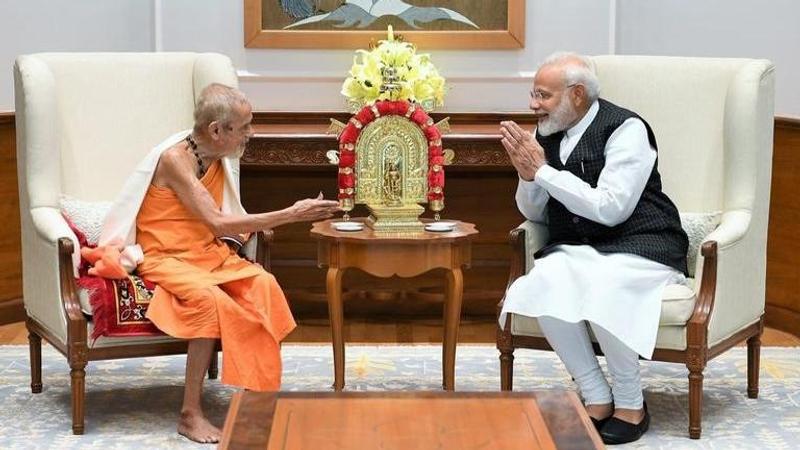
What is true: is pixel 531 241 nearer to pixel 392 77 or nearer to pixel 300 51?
pixel 392 77

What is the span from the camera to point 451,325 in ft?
17.8

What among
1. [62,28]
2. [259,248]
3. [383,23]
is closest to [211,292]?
[259,248]

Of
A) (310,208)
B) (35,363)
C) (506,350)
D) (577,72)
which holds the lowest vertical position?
(35,363)

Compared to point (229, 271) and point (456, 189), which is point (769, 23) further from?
point (229, 271)

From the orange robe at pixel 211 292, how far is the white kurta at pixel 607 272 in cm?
83

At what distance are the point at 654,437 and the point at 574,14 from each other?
8.20 ft

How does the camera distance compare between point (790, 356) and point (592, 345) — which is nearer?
point (592, 345)

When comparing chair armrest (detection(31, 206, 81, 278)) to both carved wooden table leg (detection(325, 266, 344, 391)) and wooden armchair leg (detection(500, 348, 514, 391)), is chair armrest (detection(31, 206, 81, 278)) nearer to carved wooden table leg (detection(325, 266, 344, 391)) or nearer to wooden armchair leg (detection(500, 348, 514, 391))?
carved wooden table leg (detection(325, 266, 344, 391))

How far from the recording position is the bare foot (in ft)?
16.0

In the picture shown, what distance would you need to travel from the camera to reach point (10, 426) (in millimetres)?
5035

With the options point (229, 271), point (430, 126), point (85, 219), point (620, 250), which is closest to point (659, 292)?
point (620, 250)

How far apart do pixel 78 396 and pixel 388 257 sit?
3.86ft

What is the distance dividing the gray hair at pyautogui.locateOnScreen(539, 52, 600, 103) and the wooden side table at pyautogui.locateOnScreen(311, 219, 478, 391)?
65 cm

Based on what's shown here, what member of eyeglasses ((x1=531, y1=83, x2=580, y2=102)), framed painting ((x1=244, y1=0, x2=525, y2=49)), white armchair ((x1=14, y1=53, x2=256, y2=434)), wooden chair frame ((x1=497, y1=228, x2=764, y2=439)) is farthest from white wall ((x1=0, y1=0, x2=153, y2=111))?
wooden chair frame ((x1=497, y1=228, x2=764, y2=439))
